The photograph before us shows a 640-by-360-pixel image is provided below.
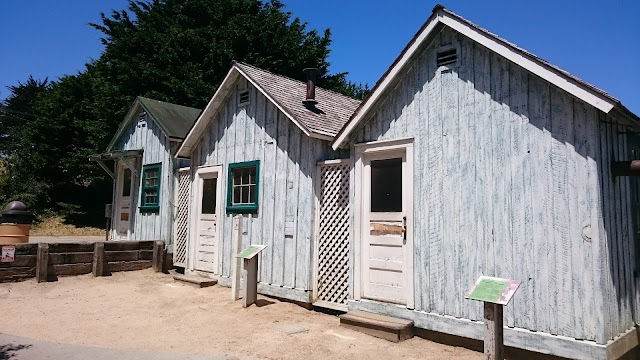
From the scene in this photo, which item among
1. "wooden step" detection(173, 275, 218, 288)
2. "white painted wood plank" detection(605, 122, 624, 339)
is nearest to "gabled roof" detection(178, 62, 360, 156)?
"wooden step" detection(173, 275, 218, 288)

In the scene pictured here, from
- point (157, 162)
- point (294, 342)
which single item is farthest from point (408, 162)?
point (157, 162)

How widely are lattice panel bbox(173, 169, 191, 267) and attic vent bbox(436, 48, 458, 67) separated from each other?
7503mm

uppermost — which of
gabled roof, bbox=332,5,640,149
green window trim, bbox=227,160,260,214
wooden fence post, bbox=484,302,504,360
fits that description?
gabled roof, bbox=332,5,640,149

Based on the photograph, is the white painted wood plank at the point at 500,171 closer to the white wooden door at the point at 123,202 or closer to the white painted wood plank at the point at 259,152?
the white painted wood plank at the point at 259,152

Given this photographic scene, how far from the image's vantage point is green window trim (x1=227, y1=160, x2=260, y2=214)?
9570mm

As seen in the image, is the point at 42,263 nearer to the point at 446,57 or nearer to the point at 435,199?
the point at 435,199

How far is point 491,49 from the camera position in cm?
598

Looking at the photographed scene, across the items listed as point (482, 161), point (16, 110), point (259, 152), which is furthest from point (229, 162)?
point (16, 110)

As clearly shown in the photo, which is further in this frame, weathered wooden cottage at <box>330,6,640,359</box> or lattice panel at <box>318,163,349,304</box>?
lattice panel at <box>318,163,349,304</box>

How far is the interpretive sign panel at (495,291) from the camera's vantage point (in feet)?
14.4

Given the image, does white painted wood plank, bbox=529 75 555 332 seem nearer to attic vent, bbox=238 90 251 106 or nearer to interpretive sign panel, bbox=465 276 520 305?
interpretive sign panel, bbox=465 276 520 305

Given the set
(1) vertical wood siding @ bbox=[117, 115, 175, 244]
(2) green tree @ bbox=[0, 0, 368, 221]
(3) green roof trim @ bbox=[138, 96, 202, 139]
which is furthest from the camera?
(2) green tree @ bbox=[0, 0, 368, 221]

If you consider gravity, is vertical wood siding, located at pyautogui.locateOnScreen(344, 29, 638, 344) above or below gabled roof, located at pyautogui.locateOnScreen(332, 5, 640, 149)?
below

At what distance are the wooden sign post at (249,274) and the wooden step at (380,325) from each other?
81.3 inches
